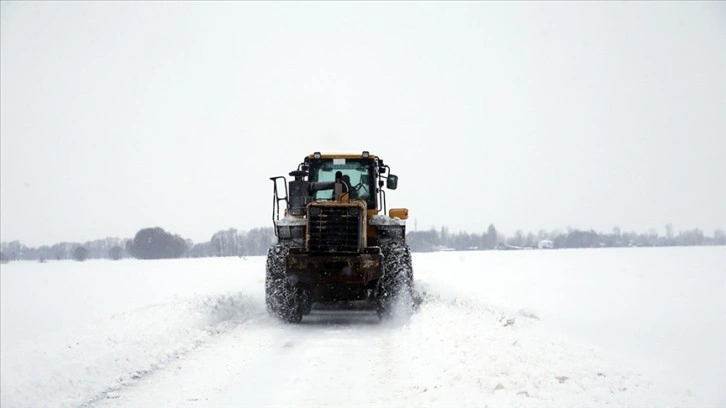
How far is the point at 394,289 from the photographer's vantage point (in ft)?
34.5

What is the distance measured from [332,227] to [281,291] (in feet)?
5.18

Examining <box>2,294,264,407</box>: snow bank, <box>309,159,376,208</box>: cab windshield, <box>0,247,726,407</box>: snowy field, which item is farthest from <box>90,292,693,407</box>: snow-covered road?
<box>309,159,376,208</box>: cab windshield

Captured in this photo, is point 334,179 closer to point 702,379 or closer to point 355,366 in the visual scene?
point 355,366

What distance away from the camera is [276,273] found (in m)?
10.5

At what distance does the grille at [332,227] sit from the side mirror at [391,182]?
159 cm

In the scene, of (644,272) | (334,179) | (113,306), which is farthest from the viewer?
(644,272)

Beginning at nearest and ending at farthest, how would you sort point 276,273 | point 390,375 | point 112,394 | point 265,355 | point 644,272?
point 112,394
point 390,375
point 265,355
point 276,273
point 644,272

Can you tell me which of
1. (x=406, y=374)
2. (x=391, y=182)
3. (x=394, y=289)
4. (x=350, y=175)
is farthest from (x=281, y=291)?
(x=406, y=374)

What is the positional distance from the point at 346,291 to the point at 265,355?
3251 millimetres

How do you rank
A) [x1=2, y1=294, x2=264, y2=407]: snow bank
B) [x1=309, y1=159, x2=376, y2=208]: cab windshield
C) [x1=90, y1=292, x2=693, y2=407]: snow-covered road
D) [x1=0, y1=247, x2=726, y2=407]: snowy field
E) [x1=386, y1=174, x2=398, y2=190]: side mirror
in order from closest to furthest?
[x1=90, y1=292, x2=693, y2=407]: snow-covered road, [x1=0, y1=247, x2=726, y2=407]: snowy field, [x1=2, y1=294, x2=264, y2=407]: snow bank, [x1=386, y1=174, x2=398, y2=190]: side mirror, [x1=309, y1=159, x2=376, y2=208]: cab windshield

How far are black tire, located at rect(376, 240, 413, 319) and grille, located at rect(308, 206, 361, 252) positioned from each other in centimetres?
83

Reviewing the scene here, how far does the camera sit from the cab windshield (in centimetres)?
1202

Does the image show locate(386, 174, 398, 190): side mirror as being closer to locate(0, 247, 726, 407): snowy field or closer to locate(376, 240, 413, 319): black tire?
locate(376, 240, 413, 319): black tire

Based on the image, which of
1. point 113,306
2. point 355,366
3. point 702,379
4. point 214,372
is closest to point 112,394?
point 214,372
